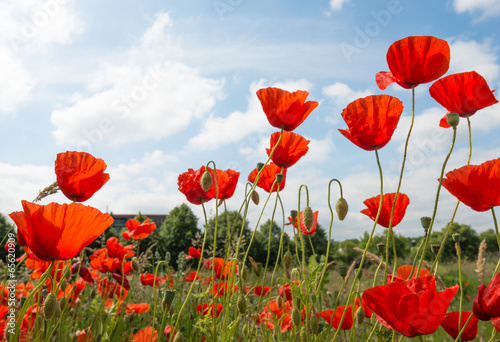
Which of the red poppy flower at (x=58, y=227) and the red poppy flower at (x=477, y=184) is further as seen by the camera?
the red poppy flower at (x=477, y=184)

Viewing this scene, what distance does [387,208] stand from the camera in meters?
1.72

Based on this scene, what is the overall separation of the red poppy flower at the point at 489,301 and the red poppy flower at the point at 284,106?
931mm

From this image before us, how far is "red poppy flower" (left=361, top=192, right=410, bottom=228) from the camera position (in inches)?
66.2

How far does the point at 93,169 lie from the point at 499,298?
4.60 feet

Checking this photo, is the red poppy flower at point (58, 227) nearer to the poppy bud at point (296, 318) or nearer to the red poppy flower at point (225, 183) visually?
the poppy bud at point (296, 318)

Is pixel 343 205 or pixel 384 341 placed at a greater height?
pixel 343 205

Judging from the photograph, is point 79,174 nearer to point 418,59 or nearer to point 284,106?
point 284,106

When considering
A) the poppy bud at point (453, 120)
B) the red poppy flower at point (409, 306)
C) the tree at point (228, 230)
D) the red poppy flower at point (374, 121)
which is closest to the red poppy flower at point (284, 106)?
the red poppy flower at point (374, 121)

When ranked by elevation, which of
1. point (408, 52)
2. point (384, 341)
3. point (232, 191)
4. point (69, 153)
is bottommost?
point (384, 341)

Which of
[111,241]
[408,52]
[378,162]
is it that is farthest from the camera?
[111,241]

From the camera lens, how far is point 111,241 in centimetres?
263

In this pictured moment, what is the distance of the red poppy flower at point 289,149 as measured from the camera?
1910 millimetres

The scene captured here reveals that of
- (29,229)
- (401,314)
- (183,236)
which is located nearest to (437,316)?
(401,314)

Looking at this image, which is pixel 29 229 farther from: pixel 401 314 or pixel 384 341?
pixel 384 341
